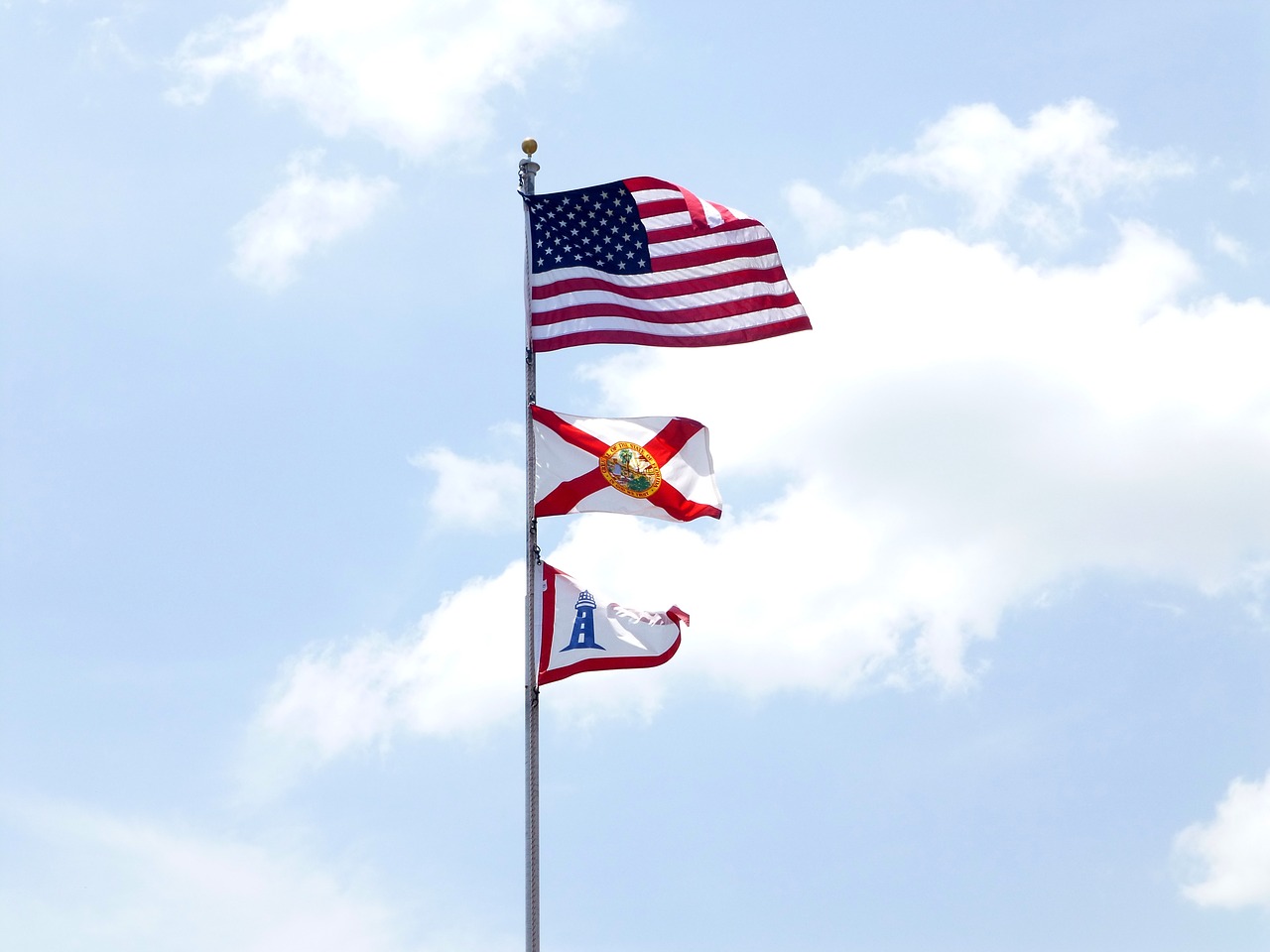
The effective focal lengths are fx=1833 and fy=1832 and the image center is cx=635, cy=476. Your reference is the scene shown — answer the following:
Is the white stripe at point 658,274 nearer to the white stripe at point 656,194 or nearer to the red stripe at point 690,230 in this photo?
the red stripe at point 690,230

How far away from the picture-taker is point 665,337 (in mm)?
38094

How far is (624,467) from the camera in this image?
36.8 metres

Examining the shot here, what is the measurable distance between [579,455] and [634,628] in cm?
369

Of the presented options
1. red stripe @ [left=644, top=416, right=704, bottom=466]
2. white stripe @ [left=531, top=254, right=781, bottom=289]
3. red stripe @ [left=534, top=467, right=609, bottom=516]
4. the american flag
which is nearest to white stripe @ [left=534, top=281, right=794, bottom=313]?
the american flag

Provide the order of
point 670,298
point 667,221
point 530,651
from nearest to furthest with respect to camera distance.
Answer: point 530,651, point 670,298, point 667,221

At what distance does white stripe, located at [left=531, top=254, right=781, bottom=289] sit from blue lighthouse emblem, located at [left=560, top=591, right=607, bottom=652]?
6.74m

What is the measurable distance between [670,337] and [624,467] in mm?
3140

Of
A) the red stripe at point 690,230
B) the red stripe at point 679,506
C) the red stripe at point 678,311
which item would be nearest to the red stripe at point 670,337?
the red stripe at point 678,311

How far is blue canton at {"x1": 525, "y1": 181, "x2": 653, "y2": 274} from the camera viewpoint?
37.7 m

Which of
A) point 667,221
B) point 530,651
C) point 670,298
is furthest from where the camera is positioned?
point 667,221

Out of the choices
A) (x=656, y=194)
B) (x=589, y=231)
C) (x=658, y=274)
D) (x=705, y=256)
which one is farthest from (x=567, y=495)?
(x=656, y=194)

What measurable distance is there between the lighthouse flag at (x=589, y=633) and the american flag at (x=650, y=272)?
532 centimetres

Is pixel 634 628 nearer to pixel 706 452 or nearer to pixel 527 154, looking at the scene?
pixel 706 452

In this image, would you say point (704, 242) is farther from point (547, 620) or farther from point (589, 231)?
point (547, 620)
